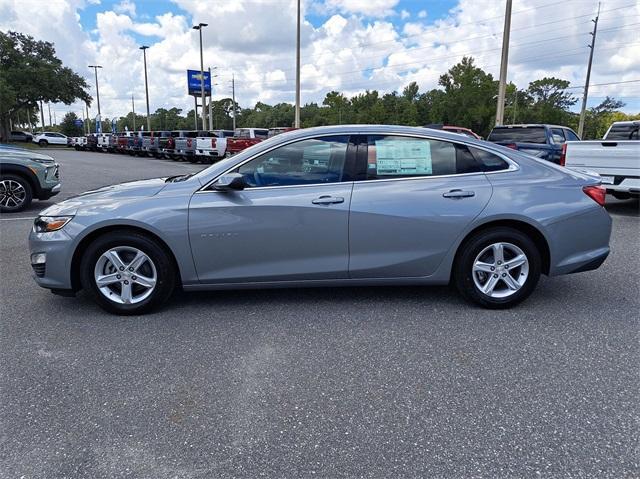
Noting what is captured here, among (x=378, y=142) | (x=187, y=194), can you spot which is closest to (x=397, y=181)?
(x=378, y=142)

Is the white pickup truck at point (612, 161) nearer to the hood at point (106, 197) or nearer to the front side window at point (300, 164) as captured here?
the front side window at point (300, 164)

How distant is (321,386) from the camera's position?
3010 mm

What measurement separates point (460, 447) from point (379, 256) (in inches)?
75.2

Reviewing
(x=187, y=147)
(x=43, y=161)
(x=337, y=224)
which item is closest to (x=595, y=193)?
(x=337, y=224)

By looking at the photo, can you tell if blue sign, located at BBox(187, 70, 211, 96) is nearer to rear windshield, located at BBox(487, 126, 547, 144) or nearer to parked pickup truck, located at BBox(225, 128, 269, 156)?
parked pickup truck, located at BBox(225, 128, 269, 156)

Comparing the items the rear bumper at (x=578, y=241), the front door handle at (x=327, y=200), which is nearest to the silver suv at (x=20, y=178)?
the front door handle at (x=327, y=200)

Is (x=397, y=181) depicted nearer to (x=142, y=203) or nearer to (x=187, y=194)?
(x=187, y=194)

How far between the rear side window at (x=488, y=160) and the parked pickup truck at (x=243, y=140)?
17201mm

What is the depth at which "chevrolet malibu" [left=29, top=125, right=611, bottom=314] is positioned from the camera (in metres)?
3.98

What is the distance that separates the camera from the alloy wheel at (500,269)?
164 inches

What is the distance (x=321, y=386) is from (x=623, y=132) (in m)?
12.8

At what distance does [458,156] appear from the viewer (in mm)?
4262

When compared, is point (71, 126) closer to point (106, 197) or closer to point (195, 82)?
point (195, 82)

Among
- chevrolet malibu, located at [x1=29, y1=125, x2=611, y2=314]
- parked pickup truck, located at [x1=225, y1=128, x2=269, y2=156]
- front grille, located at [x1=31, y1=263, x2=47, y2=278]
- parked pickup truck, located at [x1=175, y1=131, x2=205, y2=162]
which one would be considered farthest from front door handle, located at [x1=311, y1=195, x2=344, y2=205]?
parked pickup truck, located at [x1=175, y1=131, x2=205, y2=162]
